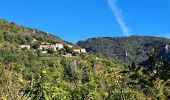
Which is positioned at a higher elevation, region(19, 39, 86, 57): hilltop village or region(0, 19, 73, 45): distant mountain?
region(0, 19, 73, 45): distant mountain

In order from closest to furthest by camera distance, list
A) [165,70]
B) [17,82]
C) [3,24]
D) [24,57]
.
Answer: [17,82], [165,70], [24,57], [3,24]

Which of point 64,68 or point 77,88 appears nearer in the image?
point 77,88

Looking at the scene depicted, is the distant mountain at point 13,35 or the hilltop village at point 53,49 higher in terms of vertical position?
the distant mountain at point 13,35

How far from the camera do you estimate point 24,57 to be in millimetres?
130875

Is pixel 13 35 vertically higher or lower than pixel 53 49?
higher

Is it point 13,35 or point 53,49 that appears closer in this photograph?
point 53,49

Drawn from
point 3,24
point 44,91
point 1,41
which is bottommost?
point 44,91

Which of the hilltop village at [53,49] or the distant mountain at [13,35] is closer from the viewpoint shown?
the distant mountain at [13,35]

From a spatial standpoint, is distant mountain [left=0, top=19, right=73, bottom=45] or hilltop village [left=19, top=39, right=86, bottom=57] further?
hilltop village [left=19, top=39, right=86, bottom=57]

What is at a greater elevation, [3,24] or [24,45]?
[3,24]

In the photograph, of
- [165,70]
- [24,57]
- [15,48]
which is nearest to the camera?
[165,70]

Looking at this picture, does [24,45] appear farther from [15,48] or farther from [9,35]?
[15,48]

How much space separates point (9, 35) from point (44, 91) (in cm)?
14807

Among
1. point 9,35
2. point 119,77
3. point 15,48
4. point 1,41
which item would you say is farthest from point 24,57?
point 119,77
